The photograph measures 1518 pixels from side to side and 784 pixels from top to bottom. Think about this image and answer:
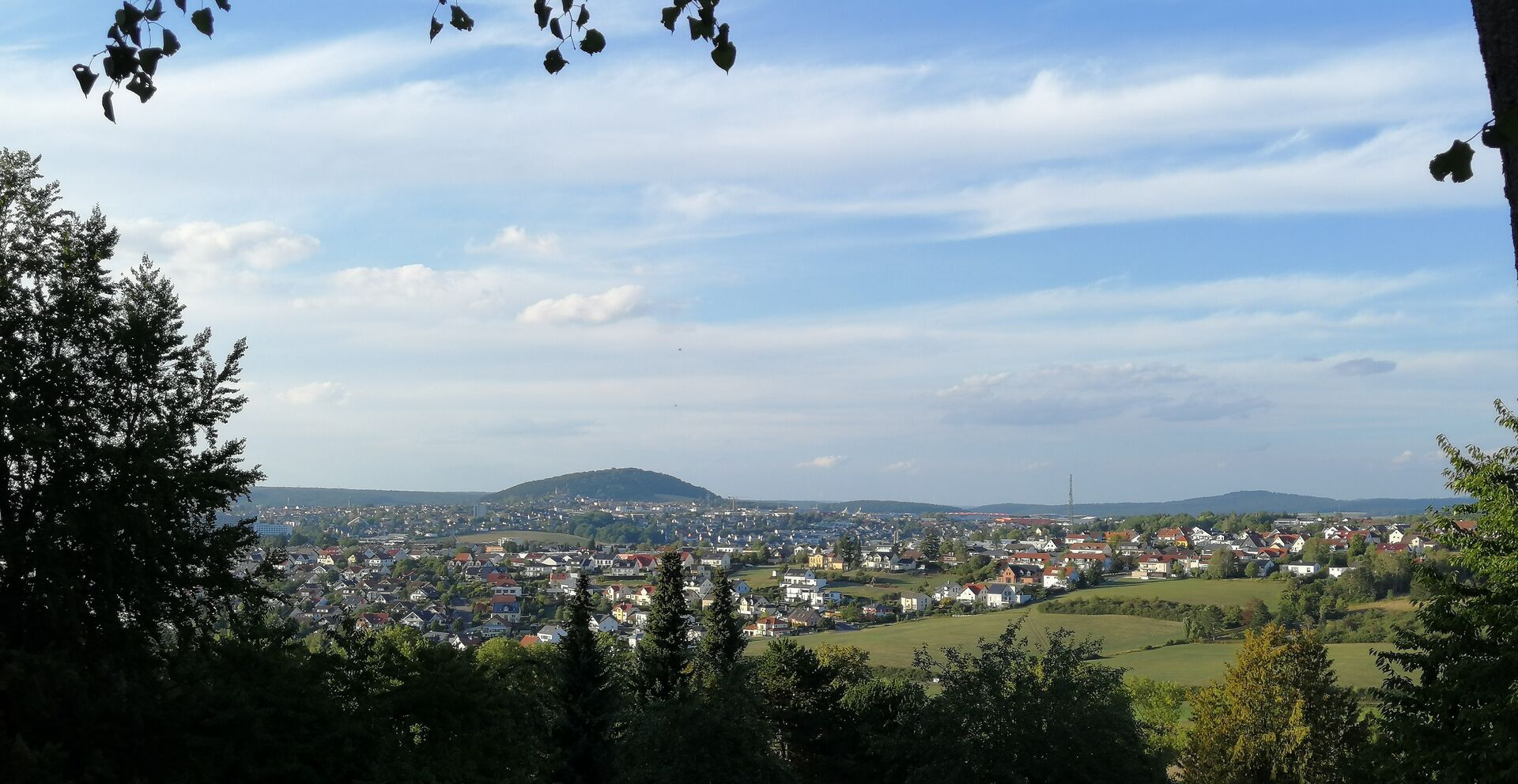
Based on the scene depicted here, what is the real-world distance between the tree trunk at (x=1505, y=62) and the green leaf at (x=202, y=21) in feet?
16.7

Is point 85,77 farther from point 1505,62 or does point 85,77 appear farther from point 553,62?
point 1505,62

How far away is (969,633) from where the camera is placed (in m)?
78.6

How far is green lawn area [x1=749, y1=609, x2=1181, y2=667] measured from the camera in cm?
7325

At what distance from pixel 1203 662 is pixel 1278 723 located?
36042 mm

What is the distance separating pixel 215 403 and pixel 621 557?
460 feet

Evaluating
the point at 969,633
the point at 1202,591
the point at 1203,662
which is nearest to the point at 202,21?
the point at 1203,662

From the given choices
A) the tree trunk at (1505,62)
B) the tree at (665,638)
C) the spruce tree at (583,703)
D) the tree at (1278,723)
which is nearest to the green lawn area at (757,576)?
the tree at (665,638)

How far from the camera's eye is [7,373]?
1534 cm

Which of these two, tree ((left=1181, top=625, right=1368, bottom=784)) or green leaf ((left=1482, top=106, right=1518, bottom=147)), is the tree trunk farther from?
tree ((left=1181, top=625, right=1368, bottom=784))

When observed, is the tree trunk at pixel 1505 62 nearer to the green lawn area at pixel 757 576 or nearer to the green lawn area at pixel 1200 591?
the green lawn area at pixel 1200 591

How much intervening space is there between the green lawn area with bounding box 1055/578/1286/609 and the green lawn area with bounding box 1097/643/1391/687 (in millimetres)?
18429

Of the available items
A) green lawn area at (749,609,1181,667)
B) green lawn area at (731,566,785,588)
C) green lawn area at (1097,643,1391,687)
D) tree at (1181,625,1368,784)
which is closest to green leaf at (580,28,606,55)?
tree at (1181,625,1368,784)

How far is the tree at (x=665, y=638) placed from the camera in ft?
117

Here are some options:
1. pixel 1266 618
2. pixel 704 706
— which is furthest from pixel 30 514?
pixel 1266 618
